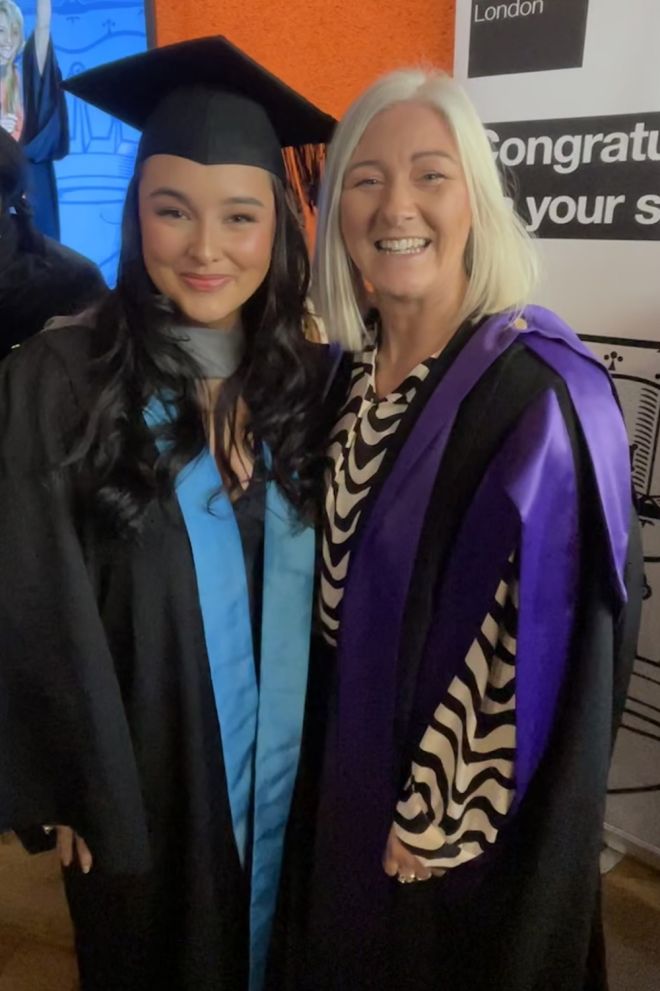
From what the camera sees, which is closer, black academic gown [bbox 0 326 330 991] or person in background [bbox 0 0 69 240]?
black academic gown [bbox 0 326 330 991]

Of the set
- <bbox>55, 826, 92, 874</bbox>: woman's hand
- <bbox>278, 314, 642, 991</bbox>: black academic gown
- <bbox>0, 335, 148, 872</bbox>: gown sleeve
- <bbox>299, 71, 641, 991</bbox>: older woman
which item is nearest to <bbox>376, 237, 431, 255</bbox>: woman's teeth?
<bbox>299, 71, 641, 991</bbox>: older woman

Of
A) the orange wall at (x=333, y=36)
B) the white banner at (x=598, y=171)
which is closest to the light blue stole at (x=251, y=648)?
the white banner at (x=598, y=171)

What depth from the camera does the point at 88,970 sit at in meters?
1.34

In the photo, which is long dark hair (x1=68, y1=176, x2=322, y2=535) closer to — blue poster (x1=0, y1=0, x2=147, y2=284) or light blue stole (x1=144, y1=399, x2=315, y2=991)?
light blue stole (x1=144, y1=399, x2=315, y2=991)

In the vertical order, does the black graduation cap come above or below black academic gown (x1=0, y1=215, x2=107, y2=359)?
above

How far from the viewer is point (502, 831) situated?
1.12 m

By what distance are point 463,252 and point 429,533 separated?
0.45 m

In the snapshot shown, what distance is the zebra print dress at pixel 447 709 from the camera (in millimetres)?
992

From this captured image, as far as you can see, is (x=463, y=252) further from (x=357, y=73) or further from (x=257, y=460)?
(x=357, y=73)

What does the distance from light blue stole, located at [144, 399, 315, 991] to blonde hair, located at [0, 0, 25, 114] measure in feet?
3.42

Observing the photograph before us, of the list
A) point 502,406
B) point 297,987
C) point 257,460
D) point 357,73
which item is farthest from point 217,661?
point 357,73

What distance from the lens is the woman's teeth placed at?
3.74 ft

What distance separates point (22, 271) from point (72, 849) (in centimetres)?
98

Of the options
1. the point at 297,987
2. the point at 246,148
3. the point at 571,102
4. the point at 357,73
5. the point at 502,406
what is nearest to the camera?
the point at 502,406
